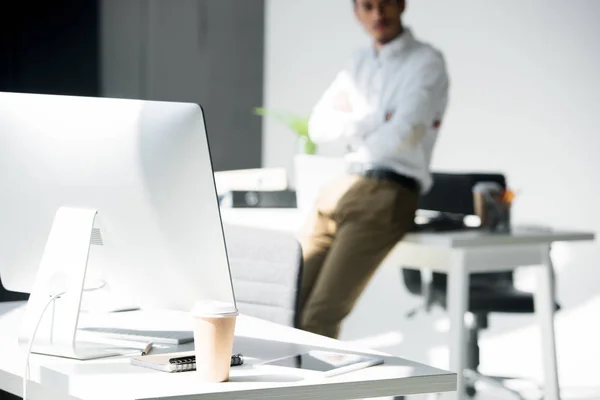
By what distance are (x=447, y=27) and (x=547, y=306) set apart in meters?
2.18

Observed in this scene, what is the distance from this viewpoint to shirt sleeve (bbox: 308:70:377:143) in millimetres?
3945

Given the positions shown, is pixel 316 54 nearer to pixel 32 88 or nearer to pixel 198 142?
pixel 32 88

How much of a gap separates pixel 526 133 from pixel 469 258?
6.00 ft

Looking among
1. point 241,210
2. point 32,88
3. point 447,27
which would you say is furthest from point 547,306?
point 32,88

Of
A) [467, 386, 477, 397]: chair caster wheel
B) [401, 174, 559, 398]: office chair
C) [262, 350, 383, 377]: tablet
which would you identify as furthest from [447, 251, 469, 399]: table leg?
[262, 350, 383, 377]: tablet

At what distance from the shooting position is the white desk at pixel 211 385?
1424 millimetres

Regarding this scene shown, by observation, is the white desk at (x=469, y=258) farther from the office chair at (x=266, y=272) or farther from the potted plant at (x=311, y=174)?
the office chair at (x=266, y=272)

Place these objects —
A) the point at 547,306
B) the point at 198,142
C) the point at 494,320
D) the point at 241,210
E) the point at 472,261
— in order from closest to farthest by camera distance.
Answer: the point at 198,142, the point at 472,261, the point at 547,306, the point at 241,210, the point at 494,320

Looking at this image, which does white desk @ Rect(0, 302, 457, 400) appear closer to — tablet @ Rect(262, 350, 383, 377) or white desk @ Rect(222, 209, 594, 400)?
tablet @ Rect(262, 350, 383, 377)

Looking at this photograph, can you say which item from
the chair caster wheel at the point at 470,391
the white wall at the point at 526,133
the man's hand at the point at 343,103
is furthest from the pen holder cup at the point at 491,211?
the white wall at the point at 526,133

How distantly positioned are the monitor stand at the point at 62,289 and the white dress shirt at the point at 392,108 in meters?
2.22

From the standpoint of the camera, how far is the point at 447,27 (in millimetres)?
5441

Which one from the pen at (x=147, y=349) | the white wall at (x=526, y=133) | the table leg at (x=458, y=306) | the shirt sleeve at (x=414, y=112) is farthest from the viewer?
the white wall at (x=526, y=133)

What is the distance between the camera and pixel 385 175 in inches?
148
